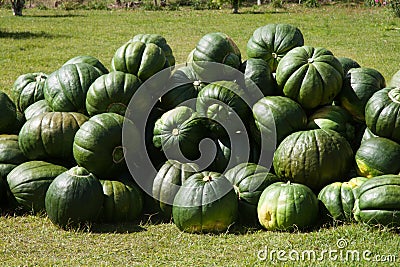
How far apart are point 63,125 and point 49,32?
46.8ft

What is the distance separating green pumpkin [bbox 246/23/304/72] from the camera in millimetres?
6312

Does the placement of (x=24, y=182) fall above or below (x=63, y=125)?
below

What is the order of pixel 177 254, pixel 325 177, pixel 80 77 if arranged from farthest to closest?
1. pixel 80 77
2. pixel 325 177
3. pixel 177 254

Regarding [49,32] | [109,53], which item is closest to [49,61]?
[109,53]

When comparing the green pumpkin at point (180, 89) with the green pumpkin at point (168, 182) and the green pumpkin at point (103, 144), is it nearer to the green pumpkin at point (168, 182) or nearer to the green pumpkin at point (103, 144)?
the green pumpkin at point (103, 144)

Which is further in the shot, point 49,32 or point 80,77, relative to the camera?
point 49,32

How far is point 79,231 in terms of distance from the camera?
4.91 metres

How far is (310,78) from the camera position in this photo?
5.57 metres

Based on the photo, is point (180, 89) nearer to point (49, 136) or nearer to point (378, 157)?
point (49, 136)

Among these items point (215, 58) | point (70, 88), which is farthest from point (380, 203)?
point (70, 88)

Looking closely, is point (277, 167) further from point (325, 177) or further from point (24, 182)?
point (24, 182)

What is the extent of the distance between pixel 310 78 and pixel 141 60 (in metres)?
1.69

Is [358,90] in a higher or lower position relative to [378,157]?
higher

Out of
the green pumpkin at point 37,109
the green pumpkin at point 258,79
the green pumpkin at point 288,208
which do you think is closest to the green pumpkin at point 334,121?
the green pumpkin at point 258,79
